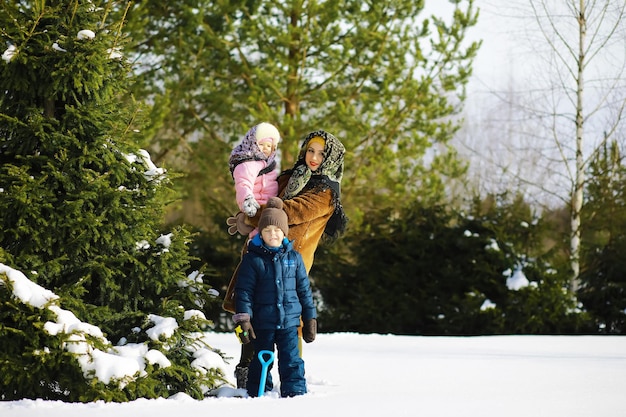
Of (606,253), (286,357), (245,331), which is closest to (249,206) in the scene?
(245,331)

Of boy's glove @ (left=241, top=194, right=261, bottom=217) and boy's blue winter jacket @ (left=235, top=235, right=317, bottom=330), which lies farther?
boy's glove @ (left=241, top=194, right=261, bottom=217)

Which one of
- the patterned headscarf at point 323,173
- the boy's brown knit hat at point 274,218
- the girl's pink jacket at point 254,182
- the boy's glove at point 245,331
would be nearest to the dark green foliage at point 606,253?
the patterned headscarf at point 323,173

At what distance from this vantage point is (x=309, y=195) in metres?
5.75

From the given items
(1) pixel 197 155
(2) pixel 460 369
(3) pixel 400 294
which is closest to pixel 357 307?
(3) pixel 400 294

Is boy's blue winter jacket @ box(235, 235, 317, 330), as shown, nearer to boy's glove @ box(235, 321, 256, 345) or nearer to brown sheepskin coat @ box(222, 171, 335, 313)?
boy's glove @ box(235, 321, 256, 345)

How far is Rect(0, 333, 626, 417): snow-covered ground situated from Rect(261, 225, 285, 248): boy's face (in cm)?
93

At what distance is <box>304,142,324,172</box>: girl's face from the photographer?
19.1 ft

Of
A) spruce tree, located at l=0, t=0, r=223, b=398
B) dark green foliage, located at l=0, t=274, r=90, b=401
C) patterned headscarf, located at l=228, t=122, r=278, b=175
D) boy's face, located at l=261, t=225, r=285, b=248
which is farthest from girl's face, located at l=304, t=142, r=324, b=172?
dark green foliage, located at l=0, t=274, r=90, b=401

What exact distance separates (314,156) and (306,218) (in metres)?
0.44

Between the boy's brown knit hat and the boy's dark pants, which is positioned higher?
the boy's brown knit hat

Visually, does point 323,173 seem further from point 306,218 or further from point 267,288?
point 267,288

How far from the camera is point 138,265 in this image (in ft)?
17.6

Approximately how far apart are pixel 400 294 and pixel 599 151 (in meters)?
4.06

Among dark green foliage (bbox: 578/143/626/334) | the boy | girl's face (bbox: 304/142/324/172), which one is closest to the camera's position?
the boy
